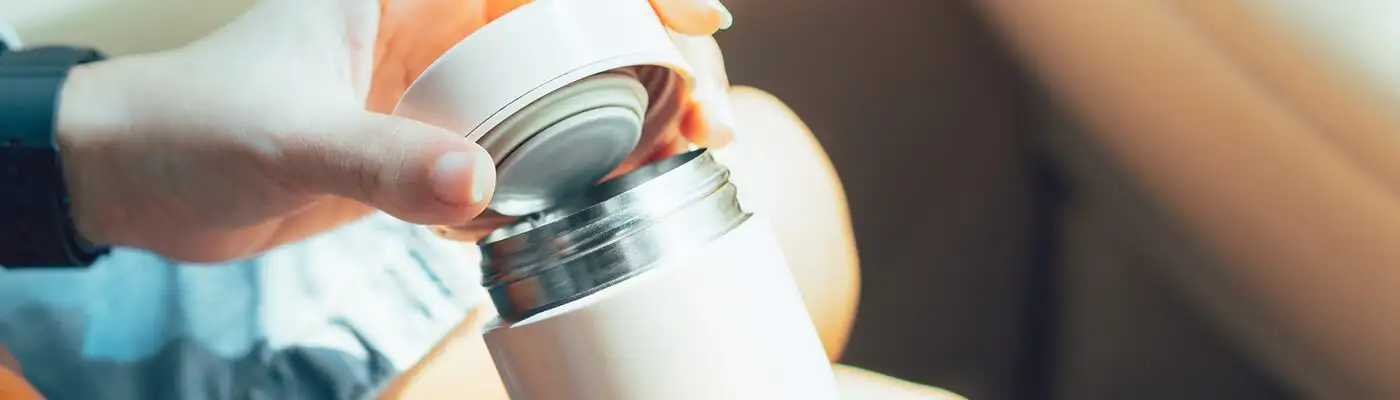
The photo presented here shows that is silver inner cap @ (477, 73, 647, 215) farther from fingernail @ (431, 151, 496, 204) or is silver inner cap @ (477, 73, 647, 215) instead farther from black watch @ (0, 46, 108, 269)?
black watch @ (0, 46, 108, 269)

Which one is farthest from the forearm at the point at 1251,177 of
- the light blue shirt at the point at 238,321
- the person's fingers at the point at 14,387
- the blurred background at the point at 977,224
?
the person's fingers at the point at 14,387

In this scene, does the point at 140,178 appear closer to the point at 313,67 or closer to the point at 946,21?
the point at 313,67

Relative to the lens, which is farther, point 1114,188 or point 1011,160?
point 1011,160

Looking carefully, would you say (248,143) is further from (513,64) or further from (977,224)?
(977,224)

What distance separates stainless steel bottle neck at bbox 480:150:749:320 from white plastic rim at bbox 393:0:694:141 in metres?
0.04

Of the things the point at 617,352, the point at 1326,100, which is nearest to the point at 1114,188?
the point at 1326,100

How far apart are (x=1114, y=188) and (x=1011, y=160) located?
0.17 metres

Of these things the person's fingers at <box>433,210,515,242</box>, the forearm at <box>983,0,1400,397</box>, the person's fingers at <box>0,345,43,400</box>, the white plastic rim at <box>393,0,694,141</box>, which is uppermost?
the forearm at <box>983,0,1400,397</box>

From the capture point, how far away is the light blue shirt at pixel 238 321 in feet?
1.38

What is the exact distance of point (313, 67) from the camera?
1.17ft

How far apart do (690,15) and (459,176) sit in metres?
0.17

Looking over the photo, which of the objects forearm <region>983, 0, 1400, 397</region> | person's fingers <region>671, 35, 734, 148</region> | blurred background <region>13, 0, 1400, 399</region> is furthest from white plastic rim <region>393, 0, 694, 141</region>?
blurred background <region>13, 0, 1400, 399</region>

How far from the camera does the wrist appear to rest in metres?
0.35

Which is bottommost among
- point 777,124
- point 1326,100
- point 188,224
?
point 188,224
